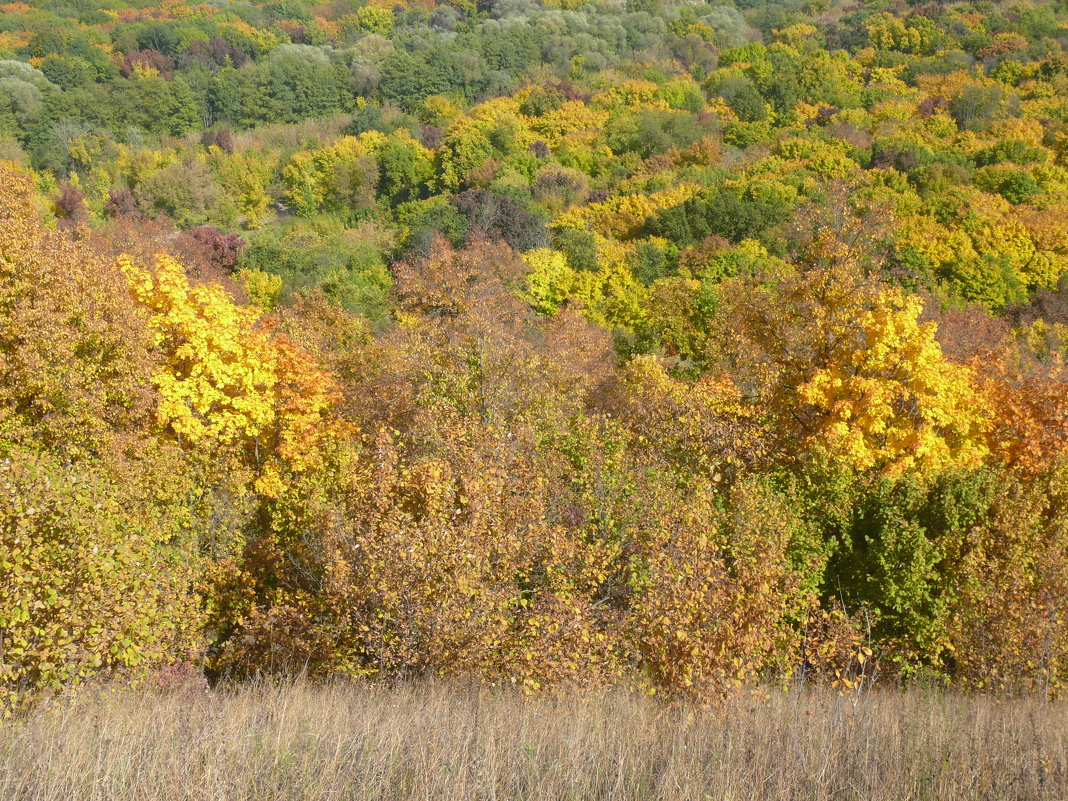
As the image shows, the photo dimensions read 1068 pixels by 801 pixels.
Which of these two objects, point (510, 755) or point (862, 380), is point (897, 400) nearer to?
point (862, 380)

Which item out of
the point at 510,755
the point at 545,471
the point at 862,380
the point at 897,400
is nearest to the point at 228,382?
the point at 545,471

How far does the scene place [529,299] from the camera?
163 feet

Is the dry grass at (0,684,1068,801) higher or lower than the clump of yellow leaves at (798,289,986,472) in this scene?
higher

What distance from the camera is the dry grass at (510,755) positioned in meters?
7.01

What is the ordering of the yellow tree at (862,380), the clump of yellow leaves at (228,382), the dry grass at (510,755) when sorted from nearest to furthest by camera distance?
the dry grass at (510,755)
the yellow tree at (862,380)
the clump of yellow leaves at (228,382)

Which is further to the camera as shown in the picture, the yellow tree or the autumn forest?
the yellow tree

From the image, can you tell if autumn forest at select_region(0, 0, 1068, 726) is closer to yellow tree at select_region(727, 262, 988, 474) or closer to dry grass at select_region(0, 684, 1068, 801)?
yellow tree at select_region(727, 262, 988, 474)

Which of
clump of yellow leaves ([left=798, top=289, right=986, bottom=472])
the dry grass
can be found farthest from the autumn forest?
the dry grass

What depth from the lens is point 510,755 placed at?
781 cm

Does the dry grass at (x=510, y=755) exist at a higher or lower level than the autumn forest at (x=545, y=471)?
higher

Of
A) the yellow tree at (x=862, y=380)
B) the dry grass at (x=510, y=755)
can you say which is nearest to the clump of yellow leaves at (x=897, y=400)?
the yellow tree at (x=862, y=380)

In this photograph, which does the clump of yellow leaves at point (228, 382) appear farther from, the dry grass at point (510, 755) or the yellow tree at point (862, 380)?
the dry grass at point (510, 755)

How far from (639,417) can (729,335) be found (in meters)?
4.85

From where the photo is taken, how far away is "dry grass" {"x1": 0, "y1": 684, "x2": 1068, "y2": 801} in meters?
7.01
